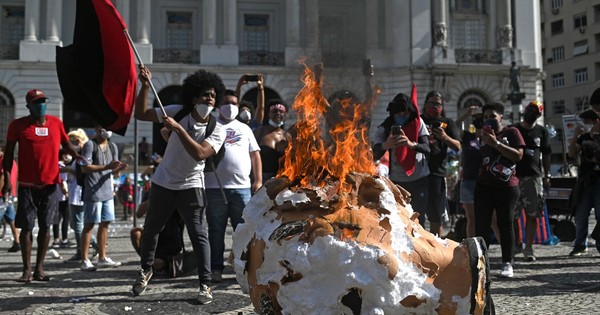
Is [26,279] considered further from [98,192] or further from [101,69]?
[101,69]

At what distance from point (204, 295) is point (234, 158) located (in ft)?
5.39

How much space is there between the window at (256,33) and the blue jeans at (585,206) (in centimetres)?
3043

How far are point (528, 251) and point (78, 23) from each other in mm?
5736

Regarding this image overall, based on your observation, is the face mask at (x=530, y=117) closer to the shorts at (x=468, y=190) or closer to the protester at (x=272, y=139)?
the shorts at (x=468, y=190)

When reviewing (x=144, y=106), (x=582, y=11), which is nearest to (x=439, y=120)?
(x=144, y=106)

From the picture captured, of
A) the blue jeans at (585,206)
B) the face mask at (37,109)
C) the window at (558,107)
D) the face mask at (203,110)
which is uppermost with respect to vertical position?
the window at (558,107)

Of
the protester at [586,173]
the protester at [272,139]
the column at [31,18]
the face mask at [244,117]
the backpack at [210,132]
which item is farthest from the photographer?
the column at [31,18]

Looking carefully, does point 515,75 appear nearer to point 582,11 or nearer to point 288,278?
point 288,278

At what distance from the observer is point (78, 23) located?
5316 millimetres

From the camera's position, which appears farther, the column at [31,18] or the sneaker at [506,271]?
the column at [31,18]

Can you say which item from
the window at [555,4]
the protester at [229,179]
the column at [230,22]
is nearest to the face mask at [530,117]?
the protester at [229,179]

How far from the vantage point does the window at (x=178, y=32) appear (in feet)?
120

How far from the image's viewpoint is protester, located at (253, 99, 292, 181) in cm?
703

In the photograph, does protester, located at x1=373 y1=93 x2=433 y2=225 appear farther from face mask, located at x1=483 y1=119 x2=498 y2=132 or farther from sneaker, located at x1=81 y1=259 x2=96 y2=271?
sneaker, located at x1=81 y1=259 x2=96 y2=271
